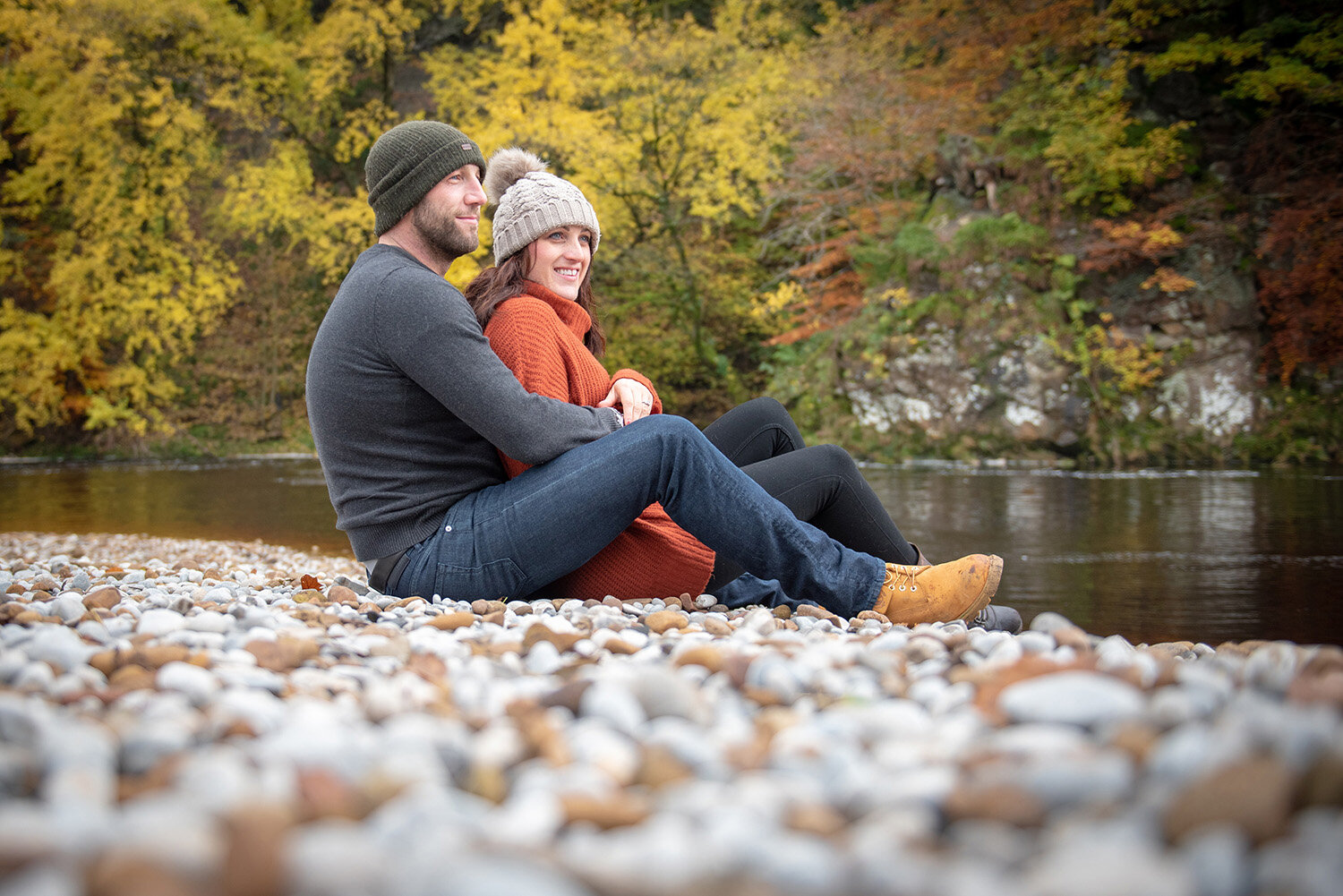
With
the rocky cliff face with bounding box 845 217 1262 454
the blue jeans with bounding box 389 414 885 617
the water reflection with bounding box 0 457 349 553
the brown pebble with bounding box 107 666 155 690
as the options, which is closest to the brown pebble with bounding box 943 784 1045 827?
the brown pebble with bounding box 107 666 155 690

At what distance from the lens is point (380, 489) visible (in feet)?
7.16

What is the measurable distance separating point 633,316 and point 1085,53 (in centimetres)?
618

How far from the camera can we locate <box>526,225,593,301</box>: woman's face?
2.57 metres

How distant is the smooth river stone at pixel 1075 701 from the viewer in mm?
987

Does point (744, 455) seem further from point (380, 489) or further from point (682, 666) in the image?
point (682, 666)

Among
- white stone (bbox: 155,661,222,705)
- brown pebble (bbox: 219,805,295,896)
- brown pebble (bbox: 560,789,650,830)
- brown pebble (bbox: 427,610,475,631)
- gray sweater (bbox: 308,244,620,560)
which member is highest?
gray sweater (bbox: 308,244,620,560)

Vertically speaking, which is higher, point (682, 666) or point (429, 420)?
point (429, 420)

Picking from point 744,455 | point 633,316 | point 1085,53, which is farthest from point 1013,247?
point 744,455

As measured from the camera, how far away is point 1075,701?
1.00 meters

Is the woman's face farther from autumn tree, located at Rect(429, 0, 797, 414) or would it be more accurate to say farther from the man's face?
autumn tree, located at Rect(429, 0, 797, 414)

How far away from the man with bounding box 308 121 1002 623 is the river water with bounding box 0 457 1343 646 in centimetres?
168

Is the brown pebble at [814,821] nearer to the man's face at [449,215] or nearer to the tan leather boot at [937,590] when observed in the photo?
the tan leather boot at [937,590]

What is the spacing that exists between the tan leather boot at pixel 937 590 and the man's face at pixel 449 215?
1.41 m

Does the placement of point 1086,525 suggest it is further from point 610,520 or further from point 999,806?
point 999,806
